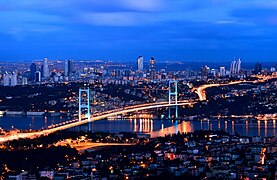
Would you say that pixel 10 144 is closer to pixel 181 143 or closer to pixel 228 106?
pixel 181 143

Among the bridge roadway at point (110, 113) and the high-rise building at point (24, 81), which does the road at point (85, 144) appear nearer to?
the bridge roadway at point (110, 113)

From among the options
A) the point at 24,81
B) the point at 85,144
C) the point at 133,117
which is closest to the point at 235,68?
the point at 24,81

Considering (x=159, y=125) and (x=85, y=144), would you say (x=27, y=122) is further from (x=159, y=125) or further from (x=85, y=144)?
(x=85, y=144)

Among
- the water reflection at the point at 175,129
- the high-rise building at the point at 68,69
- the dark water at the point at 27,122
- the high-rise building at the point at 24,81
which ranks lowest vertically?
the water reflection at the point at 175,129

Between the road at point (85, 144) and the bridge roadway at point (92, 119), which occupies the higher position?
the bridge roadway at point (92, 119)

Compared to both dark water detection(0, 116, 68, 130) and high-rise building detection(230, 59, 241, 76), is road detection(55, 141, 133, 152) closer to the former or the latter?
dark water detection(0, 116, 68, 130)

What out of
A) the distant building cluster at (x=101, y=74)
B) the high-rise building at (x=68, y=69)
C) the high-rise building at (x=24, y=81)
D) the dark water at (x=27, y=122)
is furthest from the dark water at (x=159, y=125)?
the high-rise building at (x=68, y=69)

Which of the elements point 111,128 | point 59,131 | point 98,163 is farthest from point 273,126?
point 98,163

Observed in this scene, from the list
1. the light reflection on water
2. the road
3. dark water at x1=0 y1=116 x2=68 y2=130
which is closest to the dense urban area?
the road
